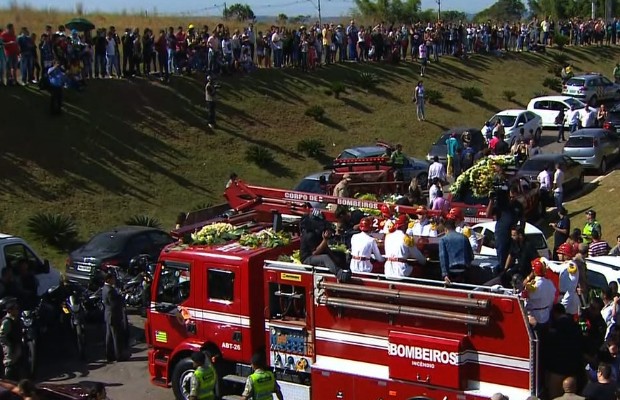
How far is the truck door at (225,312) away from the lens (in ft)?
41.2

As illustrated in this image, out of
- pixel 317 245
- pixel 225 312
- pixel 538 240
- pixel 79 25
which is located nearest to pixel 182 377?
pixel 225 312

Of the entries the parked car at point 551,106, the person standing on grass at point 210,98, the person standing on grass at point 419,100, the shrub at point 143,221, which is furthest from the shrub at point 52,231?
the parked car at point 551,106

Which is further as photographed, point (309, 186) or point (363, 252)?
point (309, 186)

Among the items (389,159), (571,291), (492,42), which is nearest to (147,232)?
(389,159)

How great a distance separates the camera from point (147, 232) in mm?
20578

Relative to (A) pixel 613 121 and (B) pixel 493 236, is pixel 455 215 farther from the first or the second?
(A) pixel 613 121

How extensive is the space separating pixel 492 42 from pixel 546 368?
41.3 m

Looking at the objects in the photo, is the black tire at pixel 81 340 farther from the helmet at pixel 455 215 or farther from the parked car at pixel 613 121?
the parked car at pixel 613 121

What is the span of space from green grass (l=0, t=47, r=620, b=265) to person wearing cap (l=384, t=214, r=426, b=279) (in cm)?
1302

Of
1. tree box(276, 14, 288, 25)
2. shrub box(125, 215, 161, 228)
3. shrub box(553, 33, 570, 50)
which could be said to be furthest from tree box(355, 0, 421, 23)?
shrub box(125, 215, 161, 228)

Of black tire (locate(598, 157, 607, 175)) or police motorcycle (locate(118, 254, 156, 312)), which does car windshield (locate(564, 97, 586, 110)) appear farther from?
police motorcycle (locate(118, 254, 156, 312))

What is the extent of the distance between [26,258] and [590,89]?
3183cm

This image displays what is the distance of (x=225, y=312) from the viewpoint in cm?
1267

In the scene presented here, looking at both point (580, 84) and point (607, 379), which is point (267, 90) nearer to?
point (580, 84)
